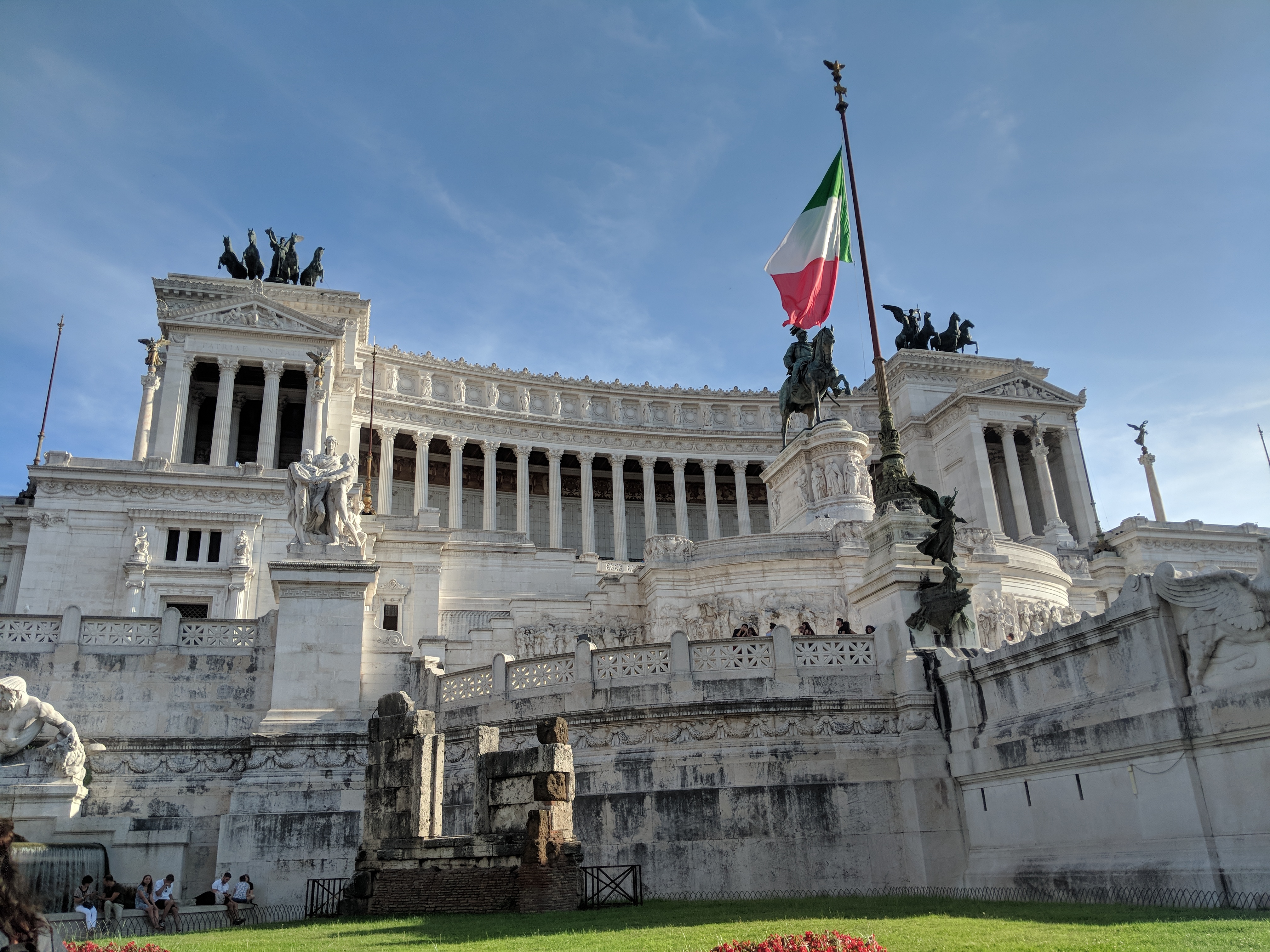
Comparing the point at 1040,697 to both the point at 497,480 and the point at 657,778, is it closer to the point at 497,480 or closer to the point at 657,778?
the point at 657,778

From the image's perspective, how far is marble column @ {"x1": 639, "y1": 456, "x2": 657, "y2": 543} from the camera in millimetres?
77438

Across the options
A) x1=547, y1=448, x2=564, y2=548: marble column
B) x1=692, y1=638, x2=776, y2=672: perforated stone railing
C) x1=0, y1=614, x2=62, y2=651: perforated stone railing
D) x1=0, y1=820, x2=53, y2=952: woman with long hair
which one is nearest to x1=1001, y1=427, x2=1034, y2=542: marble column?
x1=547, y1=448, x2=564, y2=548: marble column

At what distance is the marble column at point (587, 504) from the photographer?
7488 cm

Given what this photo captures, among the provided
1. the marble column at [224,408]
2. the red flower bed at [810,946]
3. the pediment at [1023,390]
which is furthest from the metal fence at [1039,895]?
the pediment at [1023,390]

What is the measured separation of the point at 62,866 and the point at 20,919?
1501 cm

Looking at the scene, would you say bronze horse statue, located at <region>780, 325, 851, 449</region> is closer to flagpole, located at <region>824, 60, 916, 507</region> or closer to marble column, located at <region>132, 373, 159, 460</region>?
flagpole, located at <region>824, 60, 916, 507</region>

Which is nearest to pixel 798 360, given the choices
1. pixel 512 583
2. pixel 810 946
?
pixel 512 583

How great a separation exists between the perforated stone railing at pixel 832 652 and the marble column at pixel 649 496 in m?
55.7

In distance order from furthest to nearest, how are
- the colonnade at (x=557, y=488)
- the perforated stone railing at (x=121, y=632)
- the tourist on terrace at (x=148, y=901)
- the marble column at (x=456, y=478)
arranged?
the colonnade at (x=557, y=488)
the marble column at (x=456, y=478)
the perforated stone railing at (x=121, y=632)
the tourist on terrace at (x=148, y=901)

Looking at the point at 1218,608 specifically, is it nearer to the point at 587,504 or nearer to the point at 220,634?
the point at 220,634

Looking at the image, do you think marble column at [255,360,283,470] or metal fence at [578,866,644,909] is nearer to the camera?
metal fence at [578,866,644,909]

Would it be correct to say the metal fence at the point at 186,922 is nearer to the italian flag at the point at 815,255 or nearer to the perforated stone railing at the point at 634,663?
the perforated stone railing at the point at 634,663

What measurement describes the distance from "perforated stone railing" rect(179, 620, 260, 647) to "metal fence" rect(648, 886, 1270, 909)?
10986 mm

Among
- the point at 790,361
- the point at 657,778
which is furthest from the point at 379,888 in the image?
the point at 790,361
